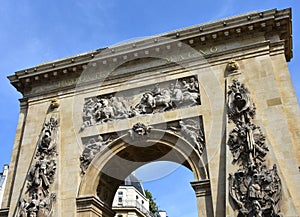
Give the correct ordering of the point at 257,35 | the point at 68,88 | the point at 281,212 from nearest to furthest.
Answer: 1. the point at 281,212
2. the point at 257,35
3. the point at 68,88

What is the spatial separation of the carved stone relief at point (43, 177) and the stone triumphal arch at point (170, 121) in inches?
1.5

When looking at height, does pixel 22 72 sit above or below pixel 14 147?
above

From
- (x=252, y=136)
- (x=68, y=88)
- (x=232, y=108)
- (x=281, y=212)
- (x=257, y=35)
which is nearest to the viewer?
(x=281, y=212)

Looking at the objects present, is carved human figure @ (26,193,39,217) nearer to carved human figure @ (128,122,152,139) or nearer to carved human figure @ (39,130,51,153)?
carved human figure @ (39,130,51,153)

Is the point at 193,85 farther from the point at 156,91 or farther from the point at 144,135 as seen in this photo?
the point at 144,135

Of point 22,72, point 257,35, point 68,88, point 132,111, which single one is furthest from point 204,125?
point 22,72

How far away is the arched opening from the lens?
1384 centimetres

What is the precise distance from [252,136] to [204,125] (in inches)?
73.6

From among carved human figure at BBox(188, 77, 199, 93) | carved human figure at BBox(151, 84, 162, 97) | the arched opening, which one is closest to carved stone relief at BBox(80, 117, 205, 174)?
the arched opening

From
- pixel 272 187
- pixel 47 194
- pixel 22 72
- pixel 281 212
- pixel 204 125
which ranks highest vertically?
pixel 22 72

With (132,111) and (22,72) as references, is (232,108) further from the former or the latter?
(22,72)

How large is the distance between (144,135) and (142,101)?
142 cm

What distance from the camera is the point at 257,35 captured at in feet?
49.3

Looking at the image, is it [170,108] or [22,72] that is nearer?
[170,108]
